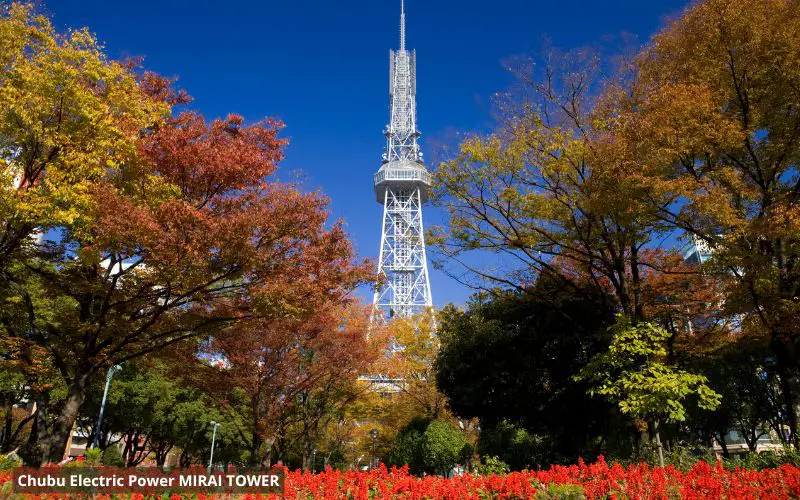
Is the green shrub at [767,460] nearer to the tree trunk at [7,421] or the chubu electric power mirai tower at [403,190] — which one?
the tree trunk at [7,421]

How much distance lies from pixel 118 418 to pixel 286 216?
20416mm

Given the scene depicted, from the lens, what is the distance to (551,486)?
14.8ft

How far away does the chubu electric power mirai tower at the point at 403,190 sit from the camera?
4797 centimetres

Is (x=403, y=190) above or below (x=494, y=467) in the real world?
above

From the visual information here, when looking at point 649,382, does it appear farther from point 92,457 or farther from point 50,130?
point 50,130

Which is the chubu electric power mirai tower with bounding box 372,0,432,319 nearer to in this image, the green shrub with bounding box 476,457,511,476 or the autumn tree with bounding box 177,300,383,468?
the autumn tree with bounding box 177,300,383,468

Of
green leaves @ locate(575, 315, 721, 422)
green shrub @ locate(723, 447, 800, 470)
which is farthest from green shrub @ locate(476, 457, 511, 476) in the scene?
green shrub @ locate(723, 447, 800, 470)

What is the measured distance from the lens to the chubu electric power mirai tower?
47969 mm

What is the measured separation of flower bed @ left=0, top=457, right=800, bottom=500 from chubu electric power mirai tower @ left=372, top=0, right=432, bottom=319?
38456 millimetres

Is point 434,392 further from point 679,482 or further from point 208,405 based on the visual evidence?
point 679,482

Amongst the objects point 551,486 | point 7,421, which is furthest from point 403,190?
point 551,486

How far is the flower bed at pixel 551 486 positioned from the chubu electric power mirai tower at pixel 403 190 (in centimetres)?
3846

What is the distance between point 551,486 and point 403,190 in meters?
50.5

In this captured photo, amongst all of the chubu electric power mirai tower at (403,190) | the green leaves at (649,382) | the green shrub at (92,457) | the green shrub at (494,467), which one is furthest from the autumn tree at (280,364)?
the chubu electric power mirai tower at (403,190)
